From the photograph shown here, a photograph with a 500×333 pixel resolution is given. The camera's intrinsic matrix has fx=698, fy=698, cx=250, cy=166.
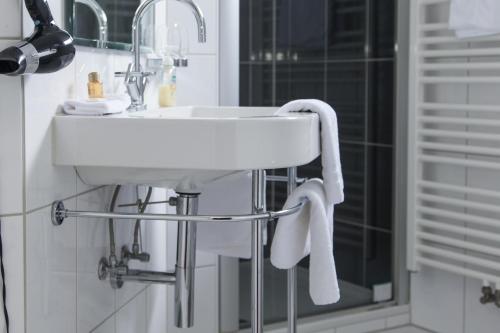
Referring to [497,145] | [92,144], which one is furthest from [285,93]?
[92,144]

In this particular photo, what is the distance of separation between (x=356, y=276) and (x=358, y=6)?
102cm

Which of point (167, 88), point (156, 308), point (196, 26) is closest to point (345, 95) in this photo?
point (196, 26)

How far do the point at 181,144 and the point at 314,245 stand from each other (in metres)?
0.42

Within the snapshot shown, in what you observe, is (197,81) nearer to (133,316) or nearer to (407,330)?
(133,316)

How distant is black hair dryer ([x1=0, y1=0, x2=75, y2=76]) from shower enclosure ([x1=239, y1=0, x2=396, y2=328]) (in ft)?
3.61

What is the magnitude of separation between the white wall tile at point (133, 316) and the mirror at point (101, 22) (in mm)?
690

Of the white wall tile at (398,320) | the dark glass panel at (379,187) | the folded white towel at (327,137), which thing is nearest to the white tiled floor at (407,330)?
the white wall tile at (398,320)

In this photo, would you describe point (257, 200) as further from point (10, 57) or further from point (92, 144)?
point (10, 57)

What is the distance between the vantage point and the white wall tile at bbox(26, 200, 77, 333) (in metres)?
1.32

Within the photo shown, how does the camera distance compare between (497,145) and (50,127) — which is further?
(497,145)

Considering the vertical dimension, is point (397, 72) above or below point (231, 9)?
below

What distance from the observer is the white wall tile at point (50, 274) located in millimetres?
1320

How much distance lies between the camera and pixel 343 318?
2.60 m

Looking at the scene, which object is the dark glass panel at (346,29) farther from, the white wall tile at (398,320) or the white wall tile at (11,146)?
the white wall tile at (11,146)
